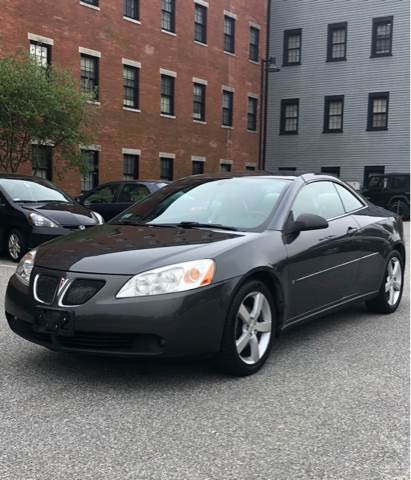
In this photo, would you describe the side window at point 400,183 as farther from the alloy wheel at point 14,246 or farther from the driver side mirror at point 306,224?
the driver side mirror at point 306,224

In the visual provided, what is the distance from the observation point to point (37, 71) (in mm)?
16422

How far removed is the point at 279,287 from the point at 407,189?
22.4 meters

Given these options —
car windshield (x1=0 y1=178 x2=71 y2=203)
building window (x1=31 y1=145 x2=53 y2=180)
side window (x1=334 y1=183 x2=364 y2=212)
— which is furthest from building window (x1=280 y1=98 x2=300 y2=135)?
side window (x1=334 y1=183 x2=364 y2=212)

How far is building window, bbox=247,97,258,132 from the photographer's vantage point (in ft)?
108

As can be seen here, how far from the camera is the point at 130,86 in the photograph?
25.1 metres

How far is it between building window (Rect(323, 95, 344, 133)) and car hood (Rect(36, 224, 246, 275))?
30.5m

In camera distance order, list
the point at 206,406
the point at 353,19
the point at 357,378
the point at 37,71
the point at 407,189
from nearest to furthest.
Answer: the point at 206,406
the point at 357,378
the point at 37,71
the point at 407,189
the point at 353,19

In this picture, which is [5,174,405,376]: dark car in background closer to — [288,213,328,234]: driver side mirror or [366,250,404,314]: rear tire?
[288,213,328,234]: driver side mirror

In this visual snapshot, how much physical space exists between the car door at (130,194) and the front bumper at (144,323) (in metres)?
10.1

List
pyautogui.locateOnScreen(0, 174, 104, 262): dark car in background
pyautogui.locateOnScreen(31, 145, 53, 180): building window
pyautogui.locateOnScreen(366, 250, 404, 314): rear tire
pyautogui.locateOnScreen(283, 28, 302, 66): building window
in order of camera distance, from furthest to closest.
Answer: pyautogui.locateOnScreen(283, 28, 302, 66): building window
pyautogui.locateOnScreen(31, 145, 53, 180): building window
pyautogui.locateOnScreen(0, 174, 104, 262): dark car in background
pyautogui.locateOnScreen(366, 250, 404, 314): rear tire

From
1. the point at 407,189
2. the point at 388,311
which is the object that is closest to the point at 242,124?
the point at 407,189

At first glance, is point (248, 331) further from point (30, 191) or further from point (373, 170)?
point (373, 170)

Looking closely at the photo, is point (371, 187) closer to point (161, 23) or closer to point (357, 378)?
point (161, 23)

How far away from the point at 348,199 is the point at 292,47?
1203 inches
